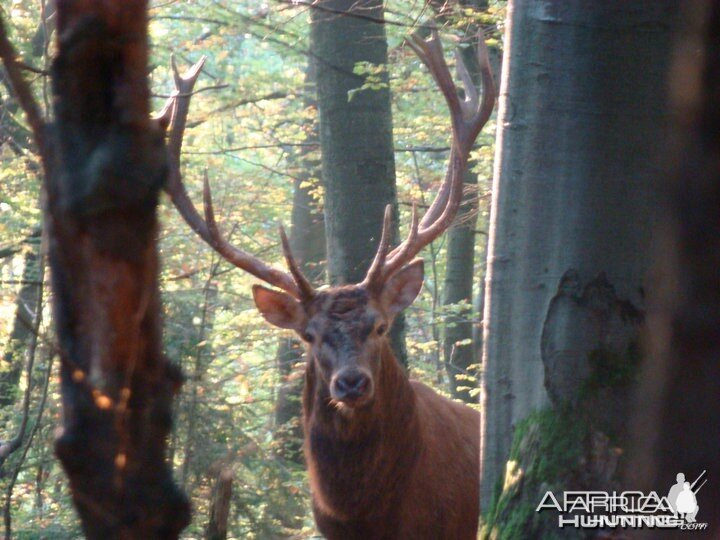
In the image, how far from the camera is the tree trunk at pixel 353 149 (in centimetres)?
927

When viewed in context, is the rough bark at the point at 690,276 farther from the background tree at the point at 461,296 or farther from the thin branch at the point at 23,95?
the background tree at the point at 461,296

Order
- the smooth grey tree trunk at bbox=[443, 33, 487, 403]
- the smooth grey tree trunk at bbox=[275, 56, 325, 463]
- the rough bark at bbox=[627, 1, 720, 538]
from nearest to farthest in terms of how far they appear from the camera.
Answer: the rough bark at bbox=[627, 1, 720, 538], the smooth grey tree trunk at bbox=[275, 56, 325, 463], the smooth grey tree trunk at bbox=[443, 33, 487, 403]

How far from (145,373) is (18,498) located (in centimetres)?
806

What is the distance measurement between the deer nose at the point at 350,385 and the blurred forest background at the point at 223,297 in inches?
36.4

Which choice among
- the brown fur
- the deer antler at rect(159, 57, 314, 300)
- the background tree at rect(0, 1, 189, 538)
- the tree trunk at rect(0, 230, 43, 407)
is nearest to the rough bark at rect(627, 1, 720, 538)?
the background tree at rect(0, 1, 189, 538)

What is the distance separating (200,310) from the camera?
9.19m

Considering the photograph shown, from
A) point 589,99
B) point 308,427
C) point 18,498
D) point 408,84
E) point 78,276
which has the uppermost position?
point 408,84

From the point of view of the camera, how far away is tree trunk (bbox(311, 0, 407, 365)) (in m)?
9.27

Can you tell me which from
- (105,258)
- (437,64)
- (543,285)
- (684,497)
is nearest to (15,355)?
(437,64)

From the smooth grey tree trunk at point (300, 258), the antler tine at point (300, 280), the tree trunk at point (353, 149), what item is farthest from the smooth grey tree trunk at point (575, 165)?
the smooth grey tree trunk at point (300, 258)

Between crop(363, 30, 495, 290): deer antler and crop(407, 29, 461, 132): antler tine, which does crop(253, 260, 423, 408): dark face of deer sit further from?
crop(407, 29, 461, 132): antler tine

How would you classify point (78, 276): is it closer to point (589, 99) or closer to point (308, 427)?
point (589, 99)

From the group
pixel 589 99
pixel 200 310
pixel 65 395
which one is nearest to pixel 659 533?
pixel 65 395

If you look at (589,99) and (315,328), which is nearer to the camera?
(589,99)
